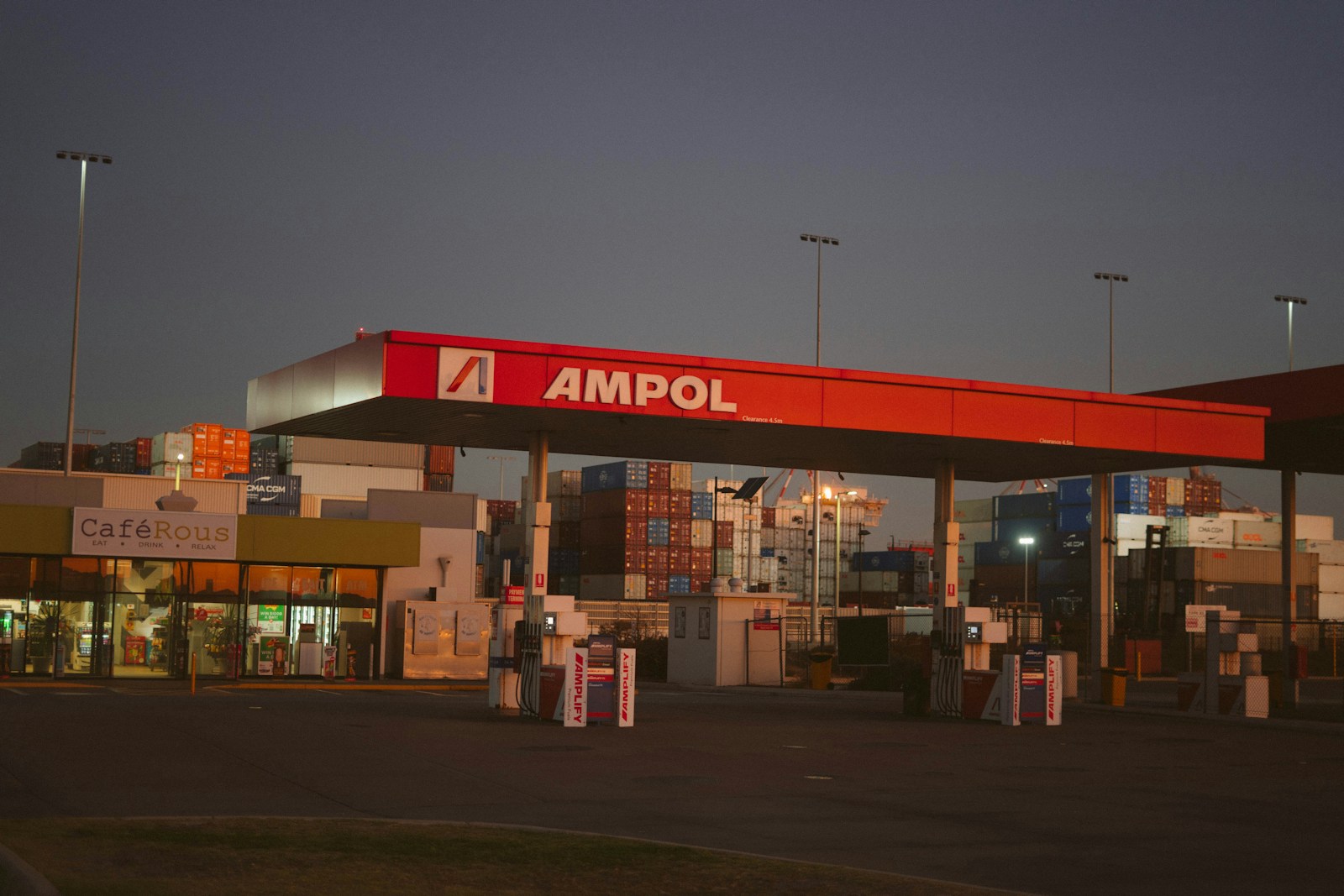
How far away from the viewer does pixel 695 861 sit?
31.4 ft

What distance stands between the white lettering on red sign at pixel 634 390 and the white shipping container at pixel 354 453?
2231 inches

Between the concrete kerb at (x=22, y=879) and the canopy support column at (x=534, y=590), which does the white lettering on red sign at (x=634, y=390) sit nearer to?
the canopy support column at (x=534, y=590)

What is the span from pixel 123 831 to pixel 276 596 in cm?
2875

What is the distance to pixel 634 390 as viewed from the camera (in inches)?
874

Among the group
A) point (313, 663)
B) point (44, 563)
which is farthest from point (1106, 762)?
point (44, 563)

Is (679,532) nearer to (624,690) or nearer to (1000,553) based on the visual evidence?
(1000,553)

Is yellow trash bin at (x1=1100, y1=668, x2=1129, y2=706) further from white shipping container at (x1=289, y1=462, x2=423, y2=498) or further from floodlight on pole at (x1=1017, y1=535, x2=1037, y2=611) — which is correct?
floodlight on pole at (x1=1017, y1=535, x2=1037, y2=611)

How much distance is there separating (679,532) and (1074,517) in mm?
24493

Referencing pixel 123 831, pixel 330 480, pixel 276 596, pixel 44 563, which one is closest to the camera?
pixel 123 831

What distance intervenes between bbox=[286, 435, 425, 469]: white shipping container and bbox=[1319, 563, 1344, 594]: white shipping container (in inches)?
2051

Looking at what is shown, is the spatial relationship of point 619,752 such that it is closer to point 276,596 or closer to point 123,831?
point 123,831

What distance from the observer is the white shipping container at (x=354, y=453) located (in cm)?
7875

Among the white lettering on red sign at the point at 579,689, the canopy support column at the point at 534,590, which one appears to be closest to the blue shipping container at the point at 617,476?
the canopy support column at the point at 534,590

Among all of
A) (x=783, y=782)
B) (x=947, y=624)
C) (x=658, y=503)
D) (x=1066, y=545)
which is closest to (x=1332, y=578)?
(x=1066, y=545)
